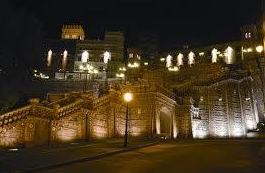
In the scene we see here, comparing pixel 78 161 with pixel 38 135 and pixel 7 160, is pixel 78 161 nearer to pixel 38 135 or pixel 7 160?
pixel 7 160

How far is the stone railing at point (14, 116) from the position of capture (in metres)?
26.1

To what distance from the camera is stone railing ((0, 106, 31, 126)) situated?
26.1 meters

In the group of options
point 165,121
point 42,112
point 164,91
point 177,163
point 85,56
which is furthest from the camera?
point 85,56

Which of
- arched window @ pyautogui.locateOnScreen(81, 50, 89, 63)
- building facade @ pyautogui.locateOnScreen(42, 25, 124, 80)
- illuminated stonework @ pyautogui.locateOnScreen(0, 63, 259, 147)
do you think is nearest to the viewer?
illuminated stonework @ pyautogui.locateOnScreen(0, 63, 259, 147)

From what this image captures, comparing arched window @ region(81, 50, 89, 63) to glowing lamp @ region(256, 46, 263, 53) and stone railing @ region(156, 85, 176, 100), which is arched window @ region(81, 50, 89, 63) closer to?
glowing lamp @ region(256, 46, 263, 53)

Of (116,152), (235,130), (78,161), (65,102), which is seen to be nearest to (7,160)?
(78,161)

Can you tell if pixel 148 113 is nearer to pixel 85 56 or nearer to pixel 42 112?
pixel 42 112

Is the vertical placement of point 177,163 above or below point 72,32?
below

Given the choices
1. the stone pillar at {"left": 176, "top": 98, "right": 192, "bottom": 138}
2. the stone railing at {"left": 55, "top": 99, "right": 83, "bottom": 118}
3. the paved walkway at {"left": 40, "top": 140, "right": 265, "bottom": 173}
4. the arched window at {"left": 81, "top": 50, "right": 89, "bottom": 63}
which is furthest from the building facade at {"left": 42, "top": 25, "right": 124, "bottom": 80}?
the paved walkway at {"left": 40, "top": 140, "right": 265, "bottom": 173}

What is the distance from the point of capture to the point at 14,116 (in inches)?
1049

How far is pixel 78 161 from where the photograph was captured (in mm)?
18641

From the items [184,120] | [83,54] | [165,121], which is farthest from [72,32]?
[184,120]

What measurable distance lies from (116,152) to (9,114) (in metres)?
9.04

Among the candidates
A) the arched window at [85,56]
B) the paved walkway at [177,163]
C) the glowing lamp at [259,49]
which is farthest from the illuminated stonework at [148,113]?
the arched window at [85,56]
